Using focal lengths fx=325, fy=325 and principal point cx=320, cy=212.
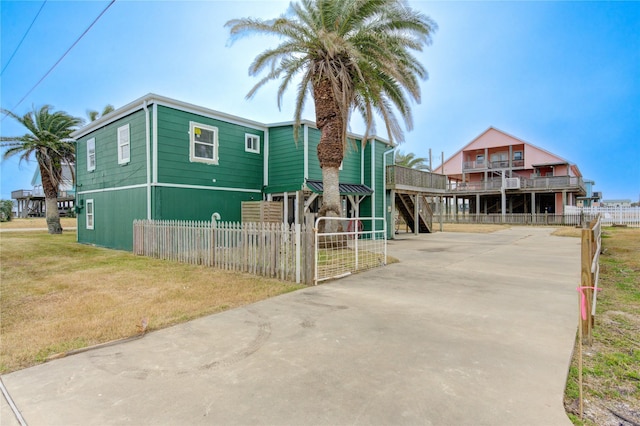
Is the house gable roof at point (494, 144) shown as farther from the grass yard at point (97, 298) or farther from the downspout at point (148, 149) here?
the grass yard at point (97, 298)

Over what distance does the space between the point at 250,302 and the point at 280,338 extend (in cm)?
163

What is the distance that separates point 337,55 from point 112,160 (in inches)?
384

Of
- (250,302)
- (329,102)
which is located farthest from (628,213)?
(250,302)

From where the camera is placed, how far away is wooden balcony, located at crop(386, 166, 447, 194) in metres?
17.6

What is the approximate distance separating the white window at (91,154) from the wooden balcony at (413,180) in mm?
14038

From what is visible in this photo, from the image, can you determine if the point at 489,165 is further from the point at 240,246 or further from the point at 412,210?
the point at 240,246

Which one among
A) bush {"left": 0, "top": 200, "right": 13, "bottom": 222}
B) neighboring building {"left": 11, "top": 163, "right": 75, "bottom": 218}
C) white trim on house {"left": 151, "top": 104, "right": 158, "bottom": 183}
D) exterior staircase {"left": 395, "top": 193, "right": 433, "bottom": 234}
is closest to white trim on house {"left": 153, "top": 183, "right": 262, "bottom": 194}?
white trim on house {"left": 151, "top": 104, "right": 158, "bottom": 183}

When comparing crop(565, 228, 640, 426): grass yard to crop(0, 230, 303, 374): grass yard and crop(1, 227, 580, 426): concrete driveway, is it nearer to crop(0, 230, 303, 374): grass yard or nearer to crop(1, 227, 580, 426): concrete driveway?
crop(1, 227, 580, 426): concrete driveway

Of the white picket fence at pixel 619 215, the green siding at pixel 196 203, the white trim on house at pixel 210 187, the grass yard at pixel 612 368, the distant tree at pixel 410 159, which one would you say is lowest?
the grass yard at pixel 612 368

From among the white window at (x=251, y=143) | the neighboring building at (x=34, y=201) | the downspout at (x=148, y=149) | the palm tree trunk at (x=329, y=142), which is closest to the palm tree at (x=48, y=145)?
the downspout at (x=148, y=149)

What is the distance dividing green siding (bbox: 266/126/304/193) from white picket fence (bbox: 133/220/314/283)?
5.11 metres

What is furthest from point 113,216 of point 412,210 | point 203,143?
point 412,210

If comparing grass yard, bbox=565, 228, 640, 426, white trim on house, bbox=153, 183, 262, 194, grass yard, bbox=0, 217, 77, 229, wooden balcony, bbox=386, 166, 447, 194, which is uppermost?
wooden balcony, bbox=386, 166, 447, 194

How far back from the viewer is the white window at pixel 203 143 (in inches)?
465
